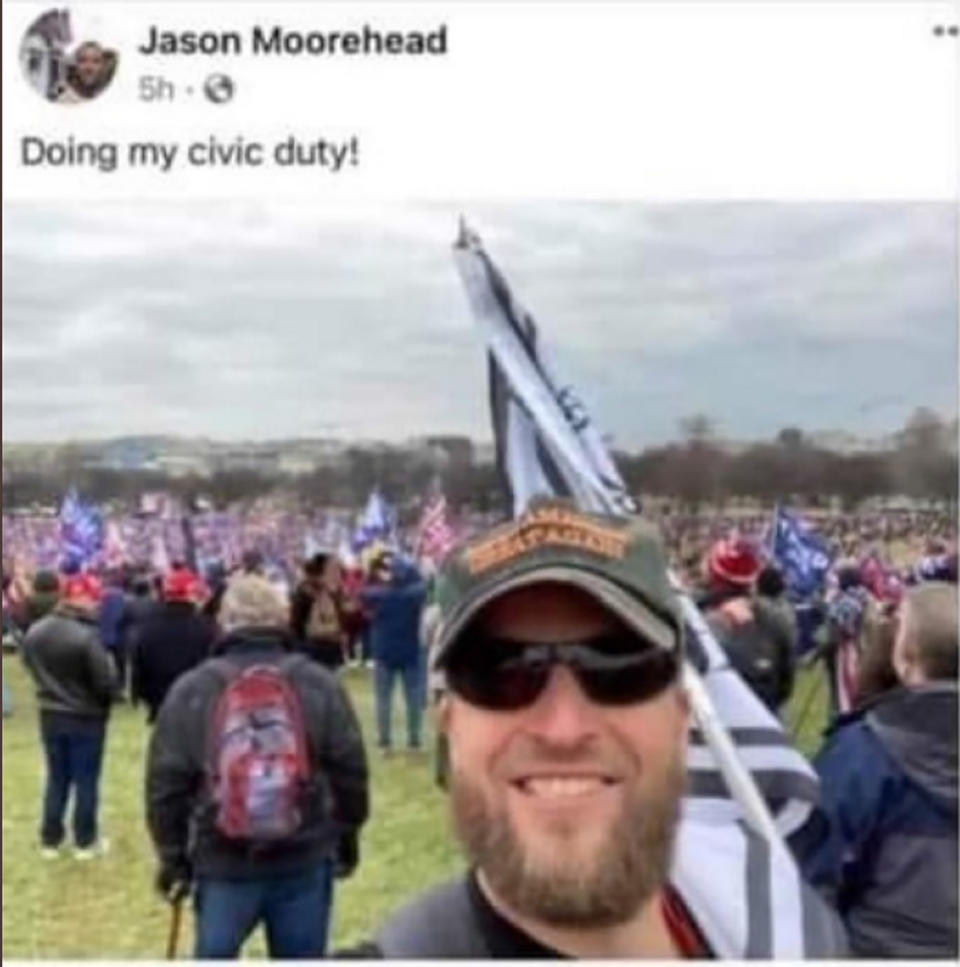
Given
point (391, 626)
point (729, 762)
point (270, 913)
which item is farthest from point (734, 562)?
point (270, 913)

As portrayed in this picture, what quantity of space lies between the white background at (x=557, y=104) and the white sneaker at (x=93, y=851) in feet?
1.77

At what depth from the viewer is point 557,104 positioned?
1692mm

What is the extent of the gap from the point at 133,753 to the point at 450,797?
350 millimetres

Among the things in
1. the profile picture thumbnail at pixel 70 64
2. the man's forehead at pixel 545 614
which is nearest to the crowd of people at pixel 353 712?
the man's forehead at pixel 545 614

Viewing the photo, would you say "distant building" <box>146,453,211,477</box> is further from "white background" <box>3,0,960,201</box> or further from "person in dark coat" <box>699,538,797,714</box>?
"person in dark coat" <box>699,538,797,714</box>

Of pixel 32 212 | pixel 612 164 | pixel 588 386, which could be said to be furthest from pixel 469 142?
pixel 32 212

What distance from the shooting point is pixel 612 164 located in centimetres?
171

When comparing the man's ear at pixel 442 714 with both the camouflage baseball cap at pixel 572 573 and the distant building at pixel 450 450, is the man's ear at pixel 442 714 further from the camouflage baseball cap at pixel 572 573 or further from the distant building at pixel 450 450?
the distant building at pixel 450 450

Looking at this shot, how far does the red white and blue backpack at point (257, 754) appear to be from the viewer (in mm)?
1773

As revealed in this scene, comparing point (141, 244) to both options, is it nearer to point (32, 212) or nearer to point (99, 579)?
point (32, 212)

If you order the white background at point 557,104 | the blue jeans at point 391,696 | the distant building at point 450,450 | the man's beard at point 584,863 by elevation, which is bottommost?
the man's beard at point 584,863

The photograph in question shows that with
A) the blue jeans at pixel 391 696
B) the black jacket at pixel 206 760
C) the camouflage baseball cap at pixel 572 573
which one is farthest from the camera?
the black jacket at pixel 206 760

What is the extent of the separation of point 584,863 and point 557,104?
64 cm

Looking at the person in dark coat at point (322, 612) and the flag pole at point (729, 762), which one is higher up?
the person in dark coat at point (322, 612)
